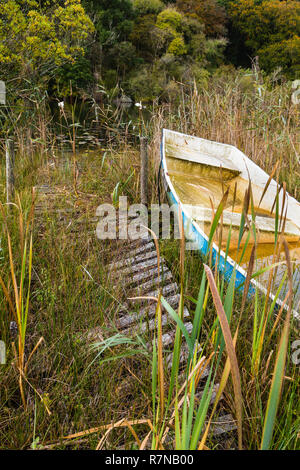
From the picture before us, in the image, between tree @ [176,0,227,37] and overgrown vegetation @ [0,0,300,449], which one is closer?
overgrown vegetation @ [0,0,300,449]

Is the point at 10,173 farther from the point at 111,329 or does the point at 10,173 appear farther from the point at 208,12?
the point at 208,12

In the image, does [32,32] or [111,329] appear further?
[32,32]

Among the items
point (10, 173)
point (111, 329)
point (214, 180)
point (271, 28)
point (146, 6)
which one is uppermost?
point (271, 28)

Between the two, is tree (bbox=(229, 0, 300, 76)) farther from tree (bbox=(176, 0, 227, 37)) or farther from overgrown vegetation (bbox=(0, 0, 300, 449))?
overgrown vegetation (bbox=(0, 0, 300, 449))

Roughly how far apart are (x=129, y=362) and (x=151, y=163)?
2731 mm

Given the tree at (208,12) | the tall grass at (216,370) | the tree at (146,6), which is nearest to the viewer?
the tall grass at (216,370)

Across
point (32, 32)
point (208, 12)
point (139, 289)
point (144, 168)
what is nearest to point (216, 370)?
point (139, 289)

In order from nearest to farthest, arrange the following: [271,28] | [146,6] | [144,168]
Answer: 1. [144,168]
2. [146,6]
3. [271,28]

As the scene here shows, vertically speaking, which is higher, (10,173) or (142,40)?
(142,40)

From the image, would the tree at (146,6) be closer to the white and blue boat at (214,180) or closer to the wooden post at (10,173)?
the white and blue boat at (214,180)

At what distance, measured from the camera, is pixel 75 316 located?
5.74 ft

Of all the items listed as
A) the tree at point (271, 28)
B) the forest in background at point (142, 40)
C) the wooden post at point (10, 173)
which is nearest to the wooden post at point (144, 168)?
the wooden post at point (10, 173)

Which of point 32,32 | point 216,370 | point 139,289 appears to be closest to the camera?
point 216,370

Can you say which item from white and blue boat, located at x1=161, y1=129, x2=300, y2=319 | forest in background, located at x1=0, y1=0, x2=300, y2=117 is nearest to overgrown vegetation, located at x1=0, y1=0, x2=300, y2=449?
white and blue boat, located at x1=161, y1=129, x2=300, y2=319
